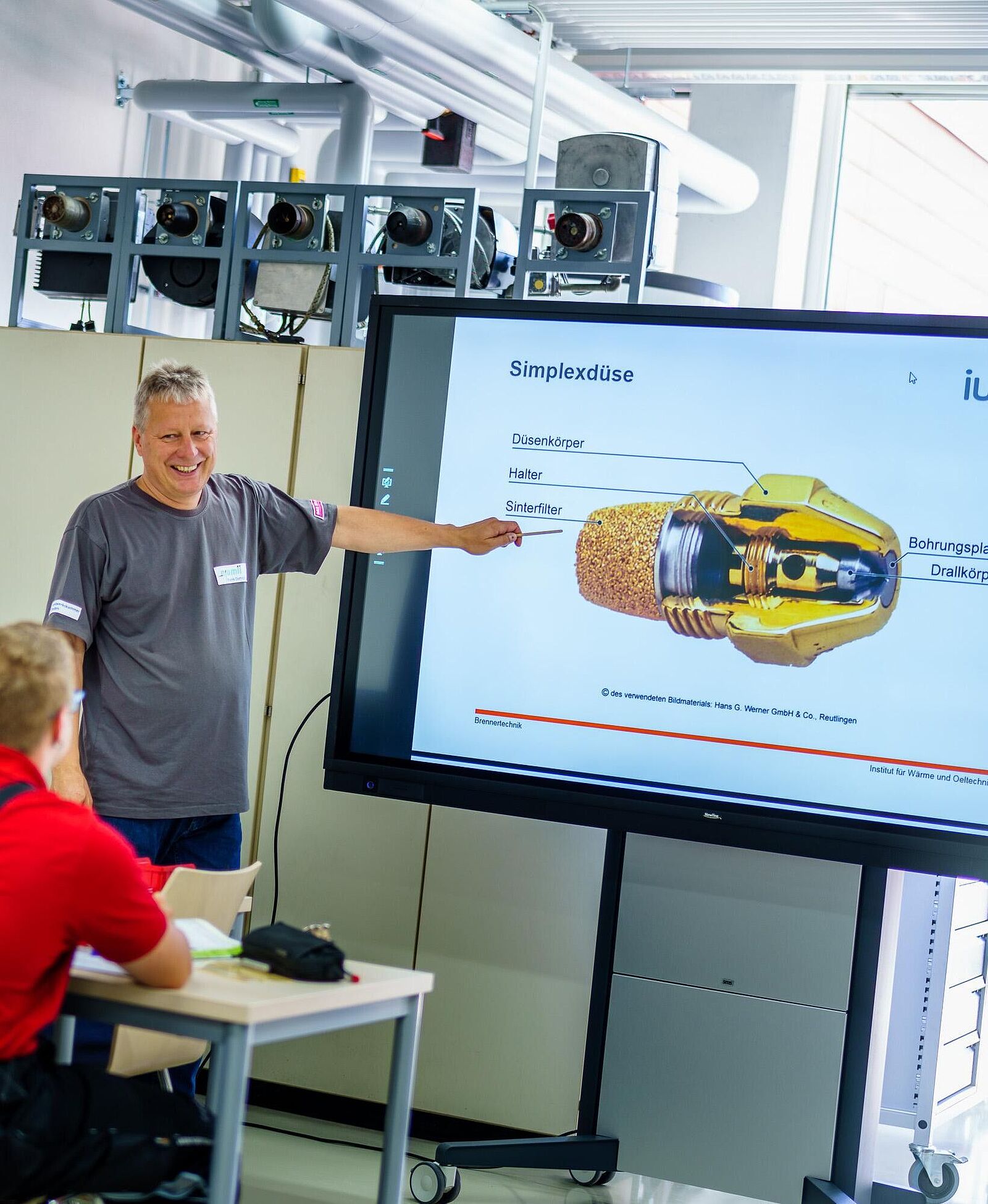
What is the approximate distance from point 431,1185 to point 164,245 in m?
2.89

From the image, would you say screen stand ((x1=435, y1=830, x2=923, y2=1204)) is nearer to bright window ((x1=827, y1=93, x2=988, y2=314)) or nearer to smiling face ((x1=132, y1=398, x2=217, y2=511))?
smiling face ((x1=132, y1=398, x2=217, y2=511))

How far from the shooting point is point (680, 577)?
10.7 ft

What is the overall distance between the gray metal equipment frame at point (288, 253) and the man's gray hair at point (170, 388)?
93 cm

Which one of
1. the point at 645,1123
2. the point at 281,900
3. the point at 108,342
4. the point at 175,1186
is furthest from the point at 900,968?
the point at 108,342

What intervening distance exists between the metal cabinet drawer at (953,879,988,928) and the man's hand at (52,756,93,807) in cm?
234

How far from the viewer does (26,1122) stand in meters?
1.90

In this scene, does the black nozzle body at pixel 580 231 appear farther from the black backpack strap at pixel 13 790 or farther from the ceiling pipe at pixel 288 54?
the black backpack strap at pixel 13 790

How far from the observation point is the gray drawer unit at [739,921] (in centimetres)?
327

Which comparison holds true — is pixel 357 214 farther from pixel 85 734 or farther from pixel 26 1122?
pixel 26 1122

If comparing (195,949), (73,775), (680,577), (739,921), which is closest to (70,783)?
(73,775)

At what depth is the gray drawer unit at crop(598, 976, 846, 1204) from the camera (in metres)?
3.24

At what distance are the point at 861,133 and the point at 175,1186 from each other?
6360mm

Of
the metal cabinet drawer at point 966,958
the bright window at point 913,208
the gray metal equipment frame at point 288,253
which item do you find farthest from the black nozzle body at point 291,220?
the bright window at point 913,208

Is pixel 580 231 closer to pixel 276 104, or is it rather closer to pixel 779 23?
pixel 779 23
